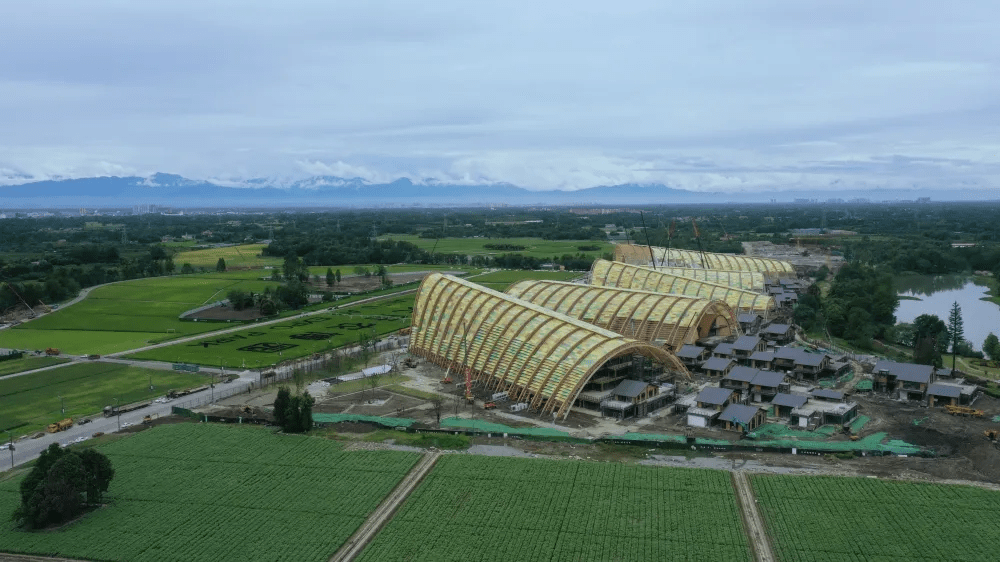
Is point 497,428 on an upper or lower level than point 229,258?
lower

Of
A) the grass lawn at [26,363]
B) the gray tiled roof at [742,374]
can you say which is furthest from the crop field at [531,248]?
the grass lawn at [26,363]

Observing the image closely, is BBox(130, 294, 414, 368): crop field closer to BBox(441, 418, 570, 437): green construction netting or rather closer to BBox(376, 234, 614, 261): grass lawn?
BBox(441, 418, 570, 437): green construction netting

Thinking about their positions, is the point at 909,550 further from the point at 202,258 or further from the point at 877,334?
the point at 202,258

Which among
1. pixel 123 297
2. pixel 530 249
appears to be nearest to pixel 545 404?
pixel 123 297

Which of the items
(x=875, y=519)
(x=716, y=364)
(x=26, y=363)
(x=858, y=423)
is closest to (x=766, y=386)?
(x=858, y=423)

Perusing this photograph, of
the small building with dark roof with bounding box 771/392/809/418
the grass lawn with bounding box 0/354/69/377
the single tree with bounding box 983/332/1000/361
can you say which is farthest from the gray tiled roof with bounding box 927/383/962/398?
the grass lawn with bounding box 0/354/69/377

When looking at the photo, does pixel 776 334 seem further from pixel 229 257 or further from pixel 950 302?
pixel 229 257
